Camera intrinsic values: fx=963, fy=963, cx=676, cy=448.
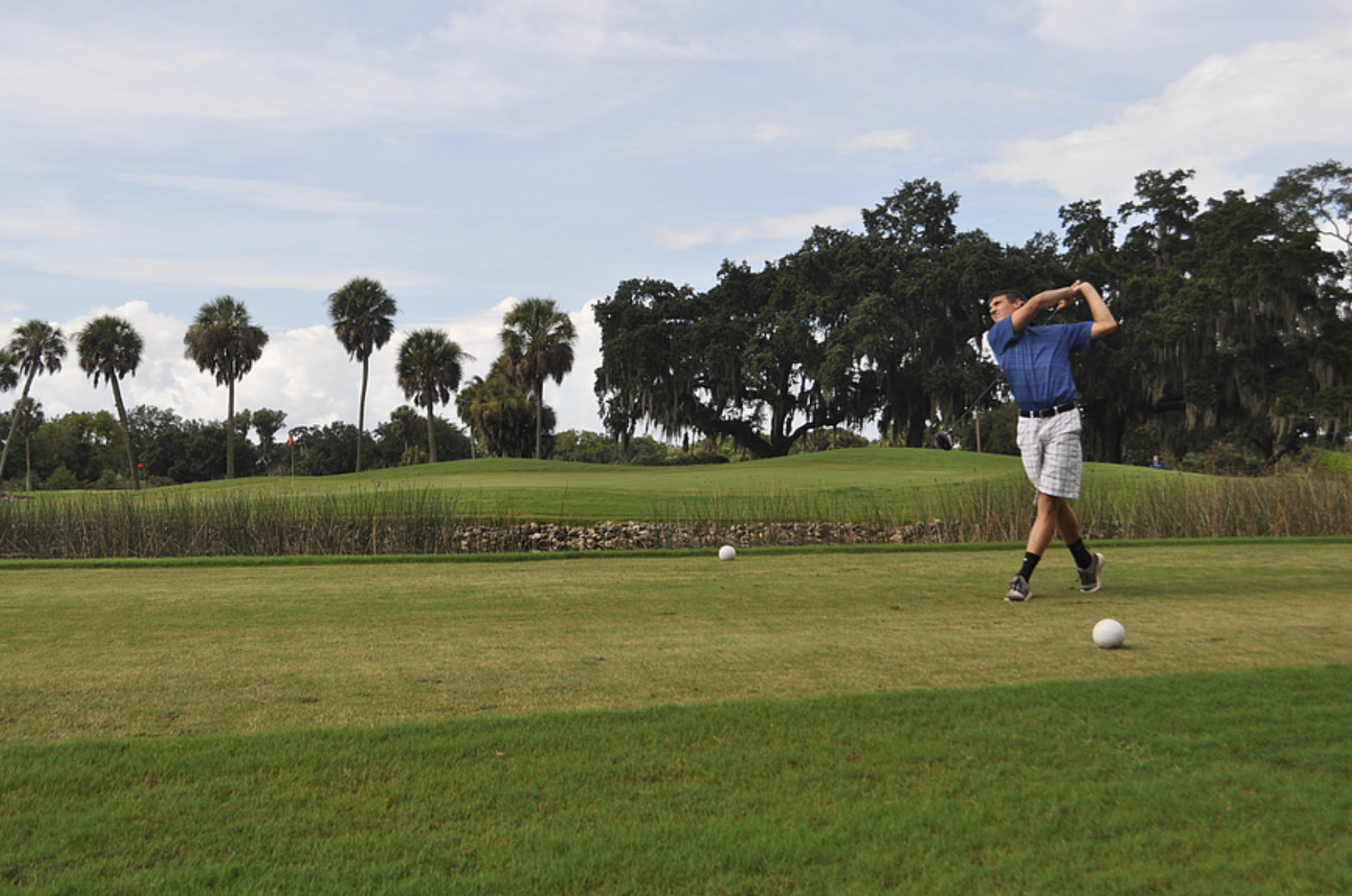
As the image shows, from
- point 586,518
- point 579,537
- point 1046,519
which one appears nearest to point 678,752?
point 1046,519

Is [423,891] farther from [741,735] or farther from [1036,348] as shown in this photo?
[1036,348]

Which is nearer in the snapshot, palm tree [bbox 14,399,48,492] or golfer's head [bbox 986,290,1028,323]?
golfer's head [bbox 986,290,1028,323]

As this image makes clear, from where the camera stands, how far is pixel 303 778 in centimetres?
280

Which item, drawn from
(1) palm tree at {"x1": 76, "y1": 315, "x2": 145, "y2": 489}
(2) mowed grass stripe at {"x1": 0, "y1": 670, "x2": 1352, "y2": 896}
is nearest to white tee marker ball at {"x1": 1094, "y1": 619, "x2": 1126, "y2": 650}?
(2) mowed grass stripe at {"x1": 0, "y1": 670, "x2": 1352, "y2": 896}

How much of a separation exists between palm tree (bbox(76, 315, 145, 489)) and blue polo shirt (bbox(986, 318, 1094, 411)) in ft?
188

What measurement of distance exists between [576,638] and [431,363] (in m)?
55.6

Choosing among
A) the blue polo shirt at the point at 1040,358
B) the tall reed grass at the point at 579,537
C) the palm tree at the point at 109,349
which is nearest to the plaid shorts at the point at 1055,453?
the blue polo shirt at the point at 1040,358

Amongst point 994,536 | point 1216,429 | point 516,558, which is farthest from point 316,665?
point 1216,429

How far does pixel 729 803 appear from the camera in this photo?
8.64 ft

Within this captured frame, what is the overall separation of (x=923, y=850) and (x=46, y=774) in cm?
249

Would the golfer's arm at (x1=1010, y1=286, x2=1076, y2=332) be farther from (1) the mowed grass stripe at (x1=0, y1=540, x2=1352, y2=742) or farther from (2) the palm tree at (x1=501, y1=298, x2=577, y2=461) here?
(2) the palm tree at (x1=501, y1=298, x2=577, y2=461)

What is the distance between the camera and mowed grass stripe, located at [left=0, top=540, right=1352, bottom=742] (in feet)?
12.1

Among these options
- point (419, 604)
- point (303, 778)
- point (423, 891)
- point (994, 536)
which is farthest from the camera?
point (994, 536)

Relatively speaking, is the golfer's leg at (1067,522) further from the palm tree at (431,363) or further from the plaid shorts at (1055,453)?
the palm tree at (431,363)
